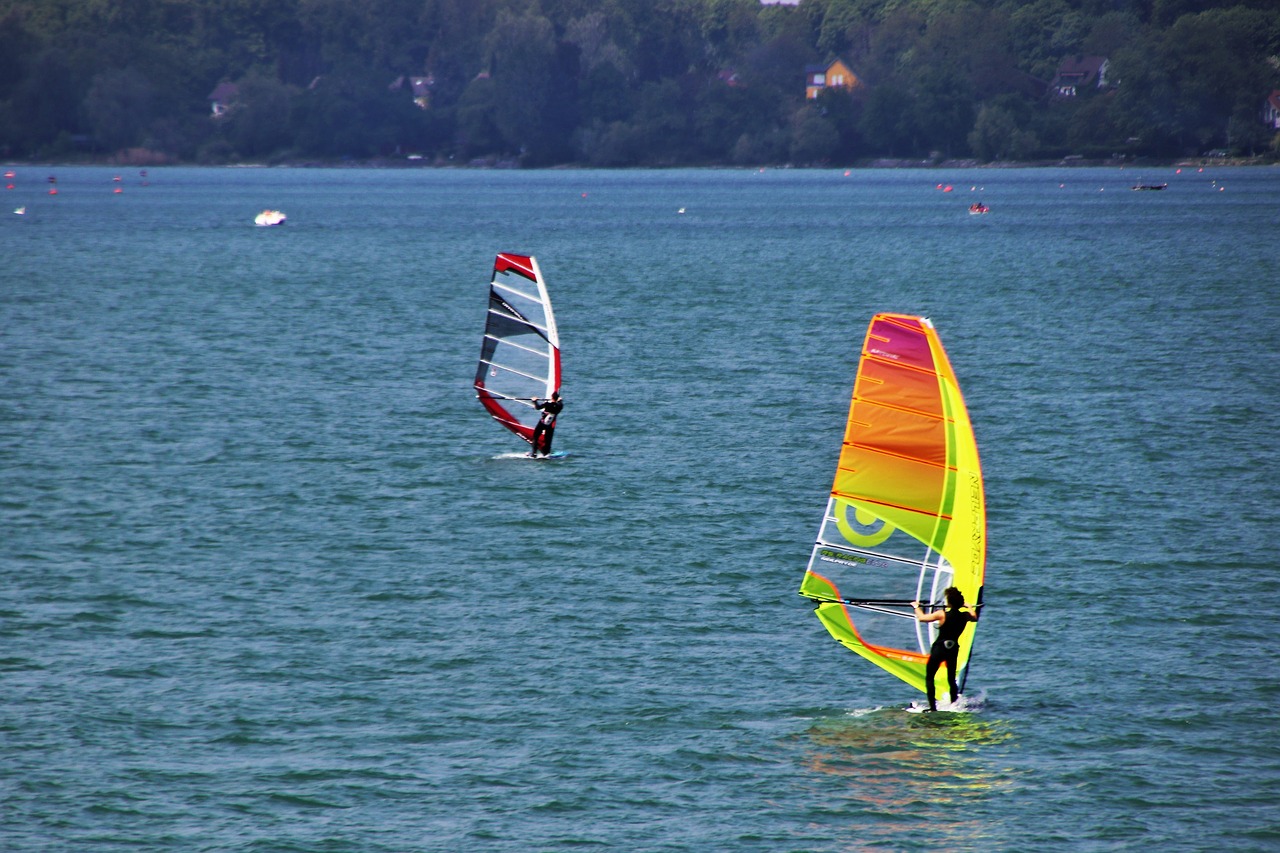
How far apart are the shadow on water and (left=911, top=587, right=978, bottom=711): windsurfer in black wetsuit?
2.26ft

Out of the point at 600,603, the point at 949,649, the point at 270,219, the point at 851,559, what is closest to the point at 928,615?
the point at 949,649

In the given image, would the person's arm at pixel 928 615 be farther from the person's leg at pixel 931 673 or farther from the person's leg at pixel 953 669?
the person's leg at pixel 931 673

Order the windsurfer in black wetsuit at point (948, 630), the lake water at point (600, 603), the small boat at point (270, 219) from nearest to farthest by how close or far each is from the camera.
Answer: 1. the lake water at point (600, 603)
2. the windsurfer in black wetsuit at point (948, 630)
3. the small boat at point (270, 219)

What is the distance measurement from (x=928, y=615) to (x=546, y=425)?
18380 mm

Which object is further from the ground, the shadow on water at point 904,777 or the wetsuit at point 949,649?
the wetsuit at point 949,649

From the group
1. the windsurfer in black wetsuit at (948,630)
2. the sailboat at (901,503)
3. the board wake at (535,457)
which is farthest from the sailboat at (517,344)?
the windsurfer in black wetsuit at (948,630)

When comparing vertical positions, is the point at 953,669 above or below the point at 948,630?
below

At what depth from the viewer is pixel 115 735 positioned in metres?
19.6

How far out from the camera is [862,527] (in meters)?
19.5

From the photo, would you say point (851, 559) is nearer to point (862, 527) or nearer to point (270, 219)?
point (862, 527)

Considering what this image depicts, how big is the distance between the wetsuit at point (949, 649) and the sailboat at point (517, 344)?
16904 mm

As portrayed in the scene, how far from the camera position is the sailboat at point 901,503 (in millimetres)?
18906

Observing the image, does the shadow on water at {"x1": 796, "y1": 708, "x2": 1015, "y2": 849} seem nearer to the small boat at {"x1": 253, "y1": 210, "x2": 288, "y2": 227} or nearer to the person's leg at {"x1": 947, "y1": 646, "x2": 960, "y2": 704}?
the person's leg at {"x1": 947, "y1": 646, "x2": 960, "y2": 704}

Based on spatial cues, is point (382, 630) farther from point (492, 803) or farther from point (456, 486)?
point (456, 486)
